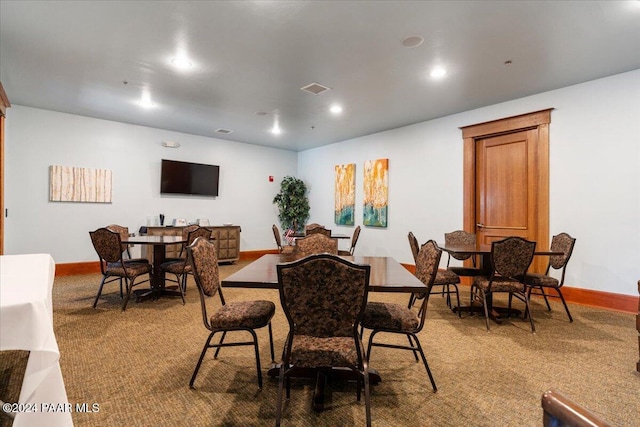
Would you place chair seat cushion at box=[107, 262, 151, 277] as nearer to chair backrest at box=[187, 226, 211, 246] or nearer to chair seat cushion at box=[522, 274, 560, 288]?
chair backrest at box=[187, 226, 211, 246]

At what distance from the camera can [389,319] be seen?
6.95 ft

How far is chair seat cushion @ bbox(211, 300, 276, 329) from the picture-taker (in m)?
2.09

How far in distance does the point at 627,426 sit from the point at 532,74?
372 cm

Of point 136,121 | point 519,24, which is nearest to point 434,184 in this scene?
point 519,24

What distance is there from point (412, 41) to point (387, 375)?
3.03 metres

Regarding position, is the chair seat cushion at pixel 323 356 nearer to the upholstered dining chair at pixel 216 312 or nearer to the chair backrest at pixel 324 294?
the chair backrest at pixel 324 294

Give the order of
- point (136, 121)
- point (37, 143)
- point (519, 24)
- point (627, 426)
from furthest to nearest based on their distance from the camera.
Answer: point (136, 121) → point (37, 143) → point (519, 24) → point (627, 426)

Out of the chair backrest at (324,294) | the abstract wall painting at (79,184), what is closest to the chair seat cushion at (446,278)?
the chair backrest at (324,294)

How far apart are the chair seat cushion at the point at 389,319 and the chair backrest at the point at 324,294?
515 millimetres

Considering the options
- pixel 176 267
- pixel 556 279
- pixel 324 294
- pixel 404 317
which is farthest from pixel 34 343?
pixel 556 279

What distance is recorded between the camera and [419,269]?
2.53 meters

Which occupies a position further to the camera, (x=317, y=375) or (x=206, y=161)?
(x=206, y=161)

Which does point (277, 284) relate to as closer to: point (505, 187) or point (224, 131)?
point (505, 187)

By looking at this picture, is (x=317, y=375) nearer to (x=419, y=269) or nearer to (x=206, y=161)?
(x=419, y=269)
